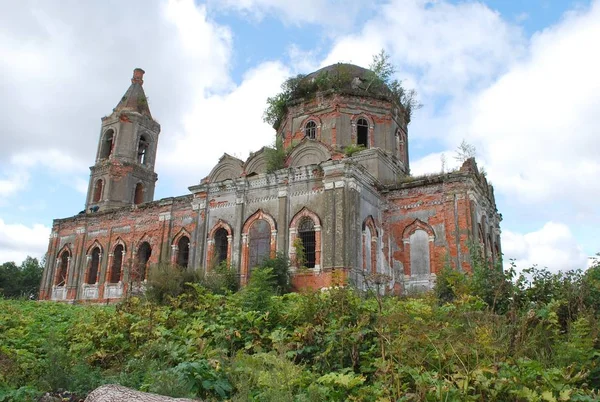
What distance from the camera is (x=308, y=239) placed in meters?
16.4

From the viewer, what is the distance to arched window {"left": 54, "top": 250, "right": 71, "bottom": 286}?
2422cm

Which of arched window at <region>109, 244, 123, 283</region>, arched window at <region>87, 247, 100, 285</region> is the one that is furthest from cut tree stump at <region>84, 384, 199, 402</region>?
arched window at <region>87, 247, 100, 285</region>

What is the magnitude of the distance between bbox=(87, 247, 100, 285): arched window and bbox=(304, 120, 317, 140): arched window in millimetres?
12266

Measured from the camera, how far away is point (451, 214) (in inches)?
658

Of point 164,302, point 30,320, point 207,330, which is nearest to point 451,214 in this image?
point 164,302

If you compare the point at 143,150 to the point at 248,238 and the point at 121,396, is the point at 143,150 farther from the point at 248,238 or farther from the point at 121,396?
the point at 121,396

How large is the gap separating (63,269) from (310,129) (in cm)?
1513

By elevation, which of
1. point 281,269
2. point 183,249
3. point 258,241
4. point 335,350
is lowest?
point 335,350

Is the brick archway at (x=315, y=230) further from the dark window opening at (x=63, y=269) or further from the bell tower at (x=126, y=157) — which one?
the dark window opening at (x=63, y=269)

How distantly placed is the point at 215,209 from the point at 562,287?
1332 centimetres

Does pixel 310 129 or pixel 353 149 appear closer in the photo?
pixel 353 149

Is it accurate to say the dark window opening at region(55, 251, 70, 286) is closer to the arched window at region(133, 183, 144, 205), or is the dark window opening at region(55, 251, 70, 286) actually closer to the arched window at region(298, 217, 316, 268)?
the arched window at region(133, 183, 144, 205)

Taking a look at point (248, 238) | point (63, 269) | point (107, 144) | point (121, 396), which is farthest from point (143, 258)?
point (121, 396)

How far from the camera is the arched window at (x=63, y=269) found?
954 inches
